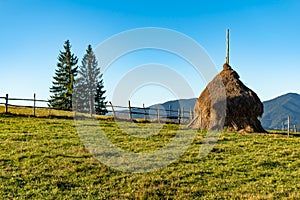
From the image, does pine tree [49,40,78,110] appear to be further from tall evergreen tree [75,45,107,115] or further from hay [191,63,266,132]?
hay [191,63,266,132]

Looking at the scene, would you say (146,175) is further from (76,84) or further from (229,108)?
(76,84)

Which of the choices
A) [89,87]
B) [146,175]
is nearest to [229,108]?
[146,175]

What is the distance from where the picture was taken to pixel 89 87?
5803 cm

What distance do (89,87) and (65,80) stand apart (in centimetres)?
605

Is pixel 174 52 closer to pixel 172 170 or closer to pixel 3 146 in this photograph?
pixel 172 170

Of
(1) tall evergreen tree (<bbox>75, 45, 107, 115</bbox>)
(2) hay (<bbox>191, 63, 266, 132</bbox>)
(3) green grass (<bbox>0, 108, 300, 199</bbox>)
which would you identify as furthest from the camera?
(1) tall evergreen tree (<bbox>75, 45, 107, 115</bbox>)

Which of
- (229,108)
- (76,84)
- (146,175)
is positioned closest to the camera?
(146,175)

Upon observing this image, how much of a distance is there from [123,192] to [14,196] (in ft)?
9.82

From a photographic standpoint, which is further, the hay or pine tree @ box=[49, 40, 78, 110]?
pine tree @ box=[49, 40, 78, 110]

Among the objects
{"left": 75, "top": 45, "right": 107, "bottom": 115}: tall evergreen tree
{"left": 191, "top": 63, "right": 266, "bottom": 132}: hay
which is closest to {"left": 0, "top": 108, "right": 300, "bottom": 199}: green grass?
{"left": 191, "top": 63, "right": 266, "bottom": 132}: hay

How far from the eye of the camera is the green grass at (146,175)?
9.41m

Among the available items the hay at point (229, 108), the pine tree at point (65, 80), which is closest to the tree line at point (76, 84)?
the pine tree at point (65, 80)

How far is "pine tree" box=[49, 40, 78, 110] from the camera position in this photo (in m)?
57.5

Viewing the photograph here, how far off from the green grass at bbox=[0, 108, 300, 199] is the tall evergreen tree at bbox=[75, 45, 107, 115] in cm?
3923
